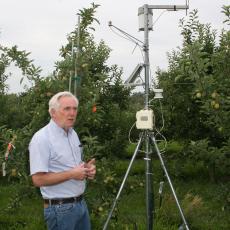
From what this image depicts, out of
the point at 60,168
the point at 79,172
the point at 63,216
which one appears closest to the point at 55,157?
the point at 60,168

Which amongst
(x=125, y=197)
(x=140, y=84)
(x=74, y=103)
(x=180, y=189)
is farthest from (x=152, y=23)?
(x=180, y=189)

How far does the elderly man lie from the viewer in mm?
3559

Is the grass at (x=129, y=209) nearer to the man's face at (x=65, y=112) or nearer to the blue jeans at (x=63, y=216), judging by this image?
the blue jeans at (x=63, y=216)

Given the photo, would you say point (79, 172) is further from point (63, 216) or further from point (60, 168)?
point (63, 216)

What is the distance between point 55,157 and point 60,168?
0.10 metres

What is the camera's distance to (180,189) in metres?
10.6

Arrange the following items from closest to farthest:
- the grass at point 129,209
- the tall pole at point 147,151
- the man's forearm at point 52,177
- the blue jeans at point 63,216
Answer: the man's forearm at point 52,177 < the blue jeans at point 63,216 < the tall pole at point 147,151 < the grass at point 129,209

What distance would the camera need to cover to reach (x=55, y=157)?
3.67 m

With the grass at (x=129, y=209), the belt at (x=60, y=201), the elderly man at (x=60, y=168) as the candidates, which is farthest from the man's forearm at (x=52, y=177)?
the grass at (x=129, y=209)

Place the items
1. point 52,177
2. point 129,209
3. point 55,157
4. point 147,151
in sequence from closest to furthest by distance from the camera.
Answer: point 52,177
point 55,157
point 147,151
point 129,209

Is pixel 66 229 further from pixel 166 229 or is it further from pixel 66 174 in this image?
pixel 166 229

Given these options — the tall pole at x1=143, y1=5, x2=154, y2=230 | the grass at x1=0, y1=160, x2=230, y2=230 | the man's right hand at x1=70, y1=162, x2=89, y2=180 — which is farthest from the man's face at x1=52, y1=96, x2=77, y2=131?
the grass at x1=0, y1=160, x2=230, y2=230

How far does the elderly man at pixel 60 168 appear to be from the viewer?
3559 millimetres

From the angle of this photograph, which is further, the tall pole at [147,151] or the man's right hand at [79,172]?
the tall pole at [147,151]
